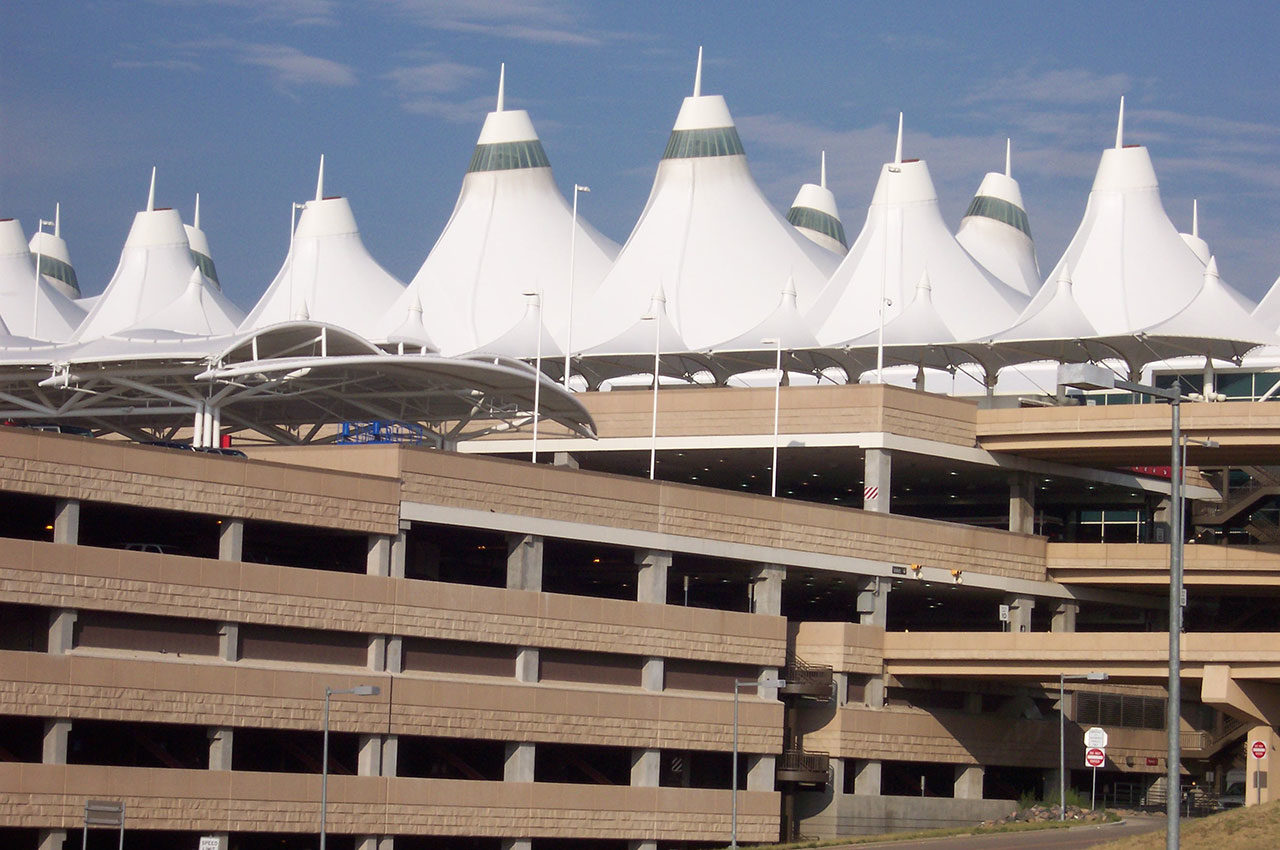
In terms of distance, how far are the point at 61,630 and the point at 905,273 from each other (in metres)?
43.6

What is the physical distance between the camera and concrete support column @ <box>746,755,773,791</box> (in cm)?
5862

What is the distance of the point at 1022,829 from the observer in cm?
5791

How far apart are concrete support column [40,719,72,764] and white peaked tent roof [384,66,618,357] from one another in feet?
130

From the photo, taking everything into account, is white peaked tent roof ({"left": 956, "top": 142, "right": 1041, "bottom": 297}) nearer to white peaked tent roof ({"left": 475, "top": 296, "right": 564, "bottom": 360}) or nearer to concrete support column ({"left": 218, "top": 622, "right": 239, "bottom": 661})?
white peaked tent roof ({"left": 475, "top": 296, "right": 564, "bottom": 360})

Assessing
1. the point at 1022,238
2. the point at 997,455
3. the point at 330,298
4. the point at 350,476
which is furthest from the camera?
the point at 1022,238

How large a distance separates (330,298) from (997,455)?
119 ft

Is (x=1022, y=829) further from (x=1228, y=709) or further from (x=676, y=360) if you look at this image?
(x=676, y=360)

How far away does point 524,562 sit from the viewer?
54.8 m

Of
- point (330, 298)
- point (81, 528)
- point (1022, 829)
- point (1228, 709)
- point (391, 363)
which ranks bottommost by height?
point (1022, 829)

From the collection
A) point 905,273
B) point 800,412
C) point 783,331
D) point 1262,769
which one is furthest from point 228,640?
point 905,273

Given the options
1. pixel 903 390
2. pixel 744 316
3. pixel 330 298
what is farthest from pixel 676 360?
pixel 330 298

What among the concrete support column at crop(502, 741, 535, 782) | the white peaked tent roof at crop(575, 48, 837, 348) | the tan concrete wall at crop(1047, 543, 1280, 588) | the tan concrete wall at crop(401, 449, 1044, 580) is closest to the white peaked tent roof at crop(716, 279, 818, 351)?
the white peaked tent roof at crop(575, 48, 837, 348)

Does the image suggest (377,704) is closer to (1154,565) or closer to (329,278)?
(1154,565)

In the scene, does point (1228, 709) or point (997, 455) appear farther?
point (997, 455)
